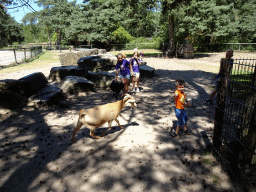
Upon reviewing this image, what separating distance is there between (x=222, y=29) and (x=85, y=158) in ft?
105

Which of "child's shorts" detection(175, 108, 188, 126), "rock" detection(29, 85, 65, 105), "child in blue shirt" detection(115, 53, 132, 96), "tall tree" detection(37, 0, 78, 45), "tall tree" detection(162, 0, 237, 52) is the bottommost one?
"rock" detection(29, 85, 65, 105)

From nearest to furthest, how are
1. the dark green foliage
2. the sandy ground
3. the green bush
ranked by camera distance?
the sandy ground → the green bush → the dark green foliage

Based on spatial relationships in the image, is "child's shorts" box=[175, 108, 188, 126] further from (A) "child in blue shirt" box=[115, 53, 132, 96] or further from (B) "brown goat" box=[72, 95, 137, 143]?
(A) "child in blue shirt" box=[115, 53, 132, 96]

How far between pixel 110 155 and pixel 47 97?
4315 mm

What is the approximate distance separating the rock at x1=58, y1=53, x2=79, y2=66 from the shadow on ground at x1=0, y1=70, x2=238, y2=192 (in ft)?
32.3

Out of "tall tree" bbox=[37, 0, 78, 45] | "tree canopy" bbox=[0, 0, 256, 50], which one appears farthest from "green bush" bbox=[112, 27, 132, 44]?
"tall tree" bbox=[37, 0, 78, 45]

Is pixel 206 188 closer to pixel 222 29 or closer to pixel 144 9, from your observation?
pixel 144 9

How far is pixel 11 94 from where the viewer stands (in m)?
6.74

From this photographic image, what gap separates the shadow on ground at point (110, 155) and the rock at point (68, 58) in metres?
9.85

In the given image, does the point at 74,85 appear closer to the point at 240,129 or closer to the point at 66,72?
the point at 66,72

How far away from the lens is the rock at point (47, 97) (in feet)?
23.0

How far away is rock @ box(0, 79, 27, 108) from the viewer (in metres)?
6.55

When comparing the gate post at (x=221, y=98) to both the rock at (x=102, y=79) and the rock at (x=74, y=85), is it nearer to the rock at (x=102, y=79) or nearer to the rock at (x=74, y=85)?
the rock at (x=74, y=85)

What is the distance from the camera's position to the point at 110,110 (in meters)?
4.51
